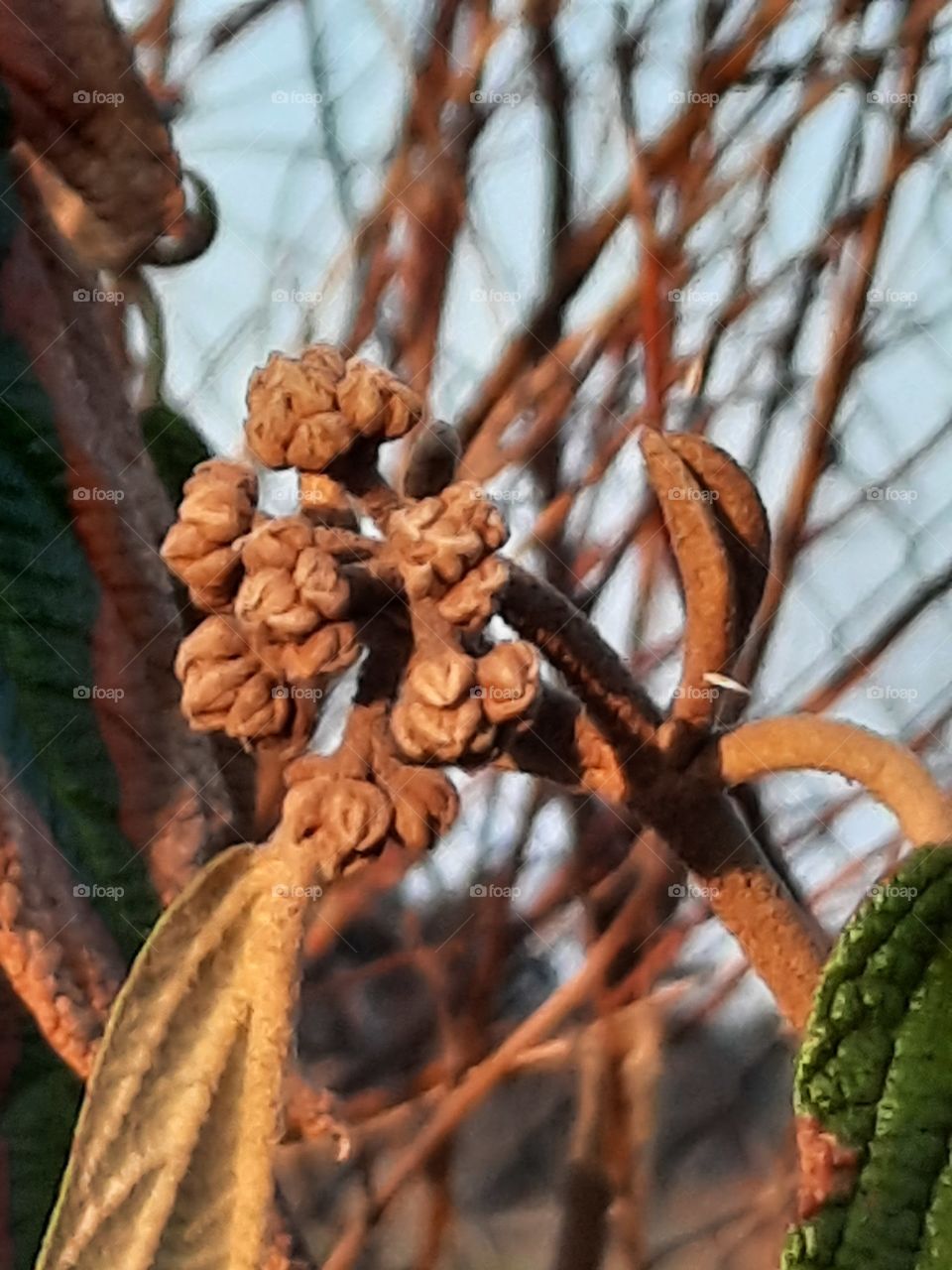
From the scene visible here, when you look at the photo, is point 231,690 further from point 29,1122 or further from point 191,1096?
point 29,1122

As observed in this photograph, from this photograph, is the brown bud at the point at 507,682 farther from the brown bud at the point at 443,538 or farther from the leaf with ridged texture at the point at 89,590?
the leaf with ridged texture at the point at 89,590

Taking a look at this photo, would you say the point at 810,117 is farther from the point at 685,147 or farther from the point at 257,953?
the point at 257,953

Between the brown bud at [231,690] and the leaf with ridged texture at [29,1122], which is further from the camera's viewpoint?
the leaf with ridged texture at [29,1122]

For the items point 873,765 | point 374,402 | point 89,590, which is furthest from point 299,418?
point 89,590

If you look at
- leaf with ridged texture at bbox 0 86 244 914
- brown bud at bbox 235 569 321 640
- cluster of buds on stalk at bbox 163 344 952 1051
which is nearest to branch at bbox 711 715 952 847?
cluster of buds on stalk at bbox 163 344 952 1051

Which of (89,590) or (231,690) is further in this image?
(89,590)

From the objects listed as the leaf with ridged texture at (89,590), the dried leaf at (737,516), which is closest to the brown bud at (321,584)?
the dried leaf at (737,516)

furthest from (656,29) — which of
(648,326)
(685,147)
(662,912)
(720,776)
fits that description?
(720,776)

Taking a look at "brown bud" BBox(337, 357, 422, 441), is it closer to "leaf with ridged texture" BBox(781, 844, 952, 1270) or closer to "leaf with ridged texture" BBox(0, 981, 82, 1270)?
"leaf with ridged texture" BBox(781, 844, 952, 1270)

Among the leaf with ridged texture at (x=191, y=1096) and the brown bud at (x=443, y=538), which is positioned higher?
the brown bud at (x=443, y=538)
